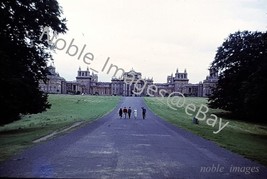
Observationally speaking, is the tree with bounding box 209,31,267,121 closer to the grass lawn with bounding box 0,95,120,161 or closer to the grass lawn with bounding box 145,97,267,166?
the grass lawn with bounding box 145,97,267,166

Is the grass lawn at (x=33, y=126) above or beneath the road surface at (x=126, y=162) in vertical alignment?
beneath

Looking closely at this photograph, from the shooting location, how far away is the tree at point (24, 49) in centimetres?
2675

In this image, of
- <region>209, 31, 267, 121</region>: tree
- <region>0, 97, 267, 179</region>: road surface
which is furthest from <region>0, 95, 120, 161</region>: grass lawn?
<region>209, 31, 267, 121</region>: tree

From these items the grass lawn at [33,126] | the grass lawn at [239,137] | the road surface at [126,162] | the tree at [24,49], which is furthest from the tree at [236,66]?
the road surface at [126,162]

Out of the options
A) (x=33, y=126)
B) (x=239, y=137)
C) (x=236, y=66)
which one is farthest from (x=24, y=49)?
(x=236, y=66)

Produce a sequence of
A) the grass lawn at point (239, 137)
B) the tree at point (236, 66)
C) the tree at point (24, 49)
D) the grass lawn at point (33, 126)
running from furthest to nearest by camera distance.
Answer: the tree at point (236, 66) < the tree at point (24, 49) < the grass lawn at point (239, 137) < the grass lawn at point (33, 126)

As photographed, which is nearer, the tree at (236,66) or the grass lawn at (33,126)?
the grass lawn at (33,126)

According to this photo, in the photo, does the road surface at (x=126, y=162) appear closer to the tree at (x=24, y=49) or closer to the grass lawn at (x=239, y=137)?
the grass lawn at (x=239, y=137)

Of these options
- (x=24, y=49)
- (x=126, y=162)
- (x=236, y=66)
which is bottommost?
(x=126, y=162)

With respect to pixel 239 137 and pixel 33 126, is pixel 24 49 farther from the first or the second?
pixel 239 137

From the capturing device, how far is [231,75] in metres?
57.7

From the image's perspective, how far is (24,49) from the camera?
30.2 meters

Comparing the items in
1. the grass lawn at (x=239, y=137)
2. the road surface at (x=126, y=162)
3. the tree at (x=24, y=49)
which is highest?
the tree at (x=24, y=49)

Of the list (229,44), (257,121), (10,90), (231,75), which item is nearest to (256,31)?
(229,44)
